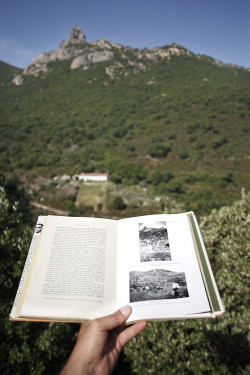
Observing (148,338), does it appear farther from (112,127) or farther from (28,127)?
(28,127)

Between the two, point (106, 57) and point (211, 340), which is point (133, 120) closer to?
point (106, 57)

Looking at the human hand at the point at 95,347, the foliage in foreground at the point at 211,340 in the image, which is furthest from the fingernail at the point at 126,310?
the foliage in foreground at the point at 211,340

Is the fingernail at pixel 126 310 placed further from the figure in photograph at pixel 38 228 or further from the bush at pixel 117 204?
the bush at pixel 117 204

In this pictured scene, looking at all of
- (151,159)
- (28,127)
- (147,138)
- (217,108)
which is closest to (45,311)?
(151,159)

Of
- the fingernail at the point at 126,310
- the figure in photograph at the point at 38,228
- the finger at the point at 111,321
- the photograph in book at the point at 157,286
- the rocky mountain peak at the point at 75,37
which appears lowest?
the finger at the point at 111,321

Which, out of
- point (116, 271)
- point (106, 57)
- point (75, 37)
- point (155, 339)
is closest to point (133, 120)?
point (106, 57)

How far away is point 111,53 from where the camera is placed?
365 feet

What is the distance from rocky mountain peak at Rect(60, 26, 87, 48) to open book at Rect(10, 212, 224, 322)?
160 m

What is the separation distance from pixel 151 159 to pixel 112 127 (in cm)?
2695

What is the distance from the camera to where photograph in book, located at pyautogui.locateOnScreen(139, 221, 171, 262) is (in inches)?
89.7

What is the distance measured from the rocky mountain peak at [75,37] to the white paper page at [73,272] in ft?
524

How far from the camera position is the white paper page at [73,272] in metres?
1.96


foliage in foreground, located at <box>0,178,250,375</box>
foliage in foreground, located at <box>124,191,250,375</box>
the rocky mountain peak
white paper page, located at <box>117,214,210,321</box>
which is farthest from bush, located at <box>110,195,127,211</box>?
the rocky mountain peak

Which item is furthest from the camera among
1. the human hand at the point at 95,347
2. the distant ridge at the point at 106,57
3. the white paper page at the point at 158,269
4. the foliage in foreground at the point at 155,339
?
the distant ridge at the point at 106,57
